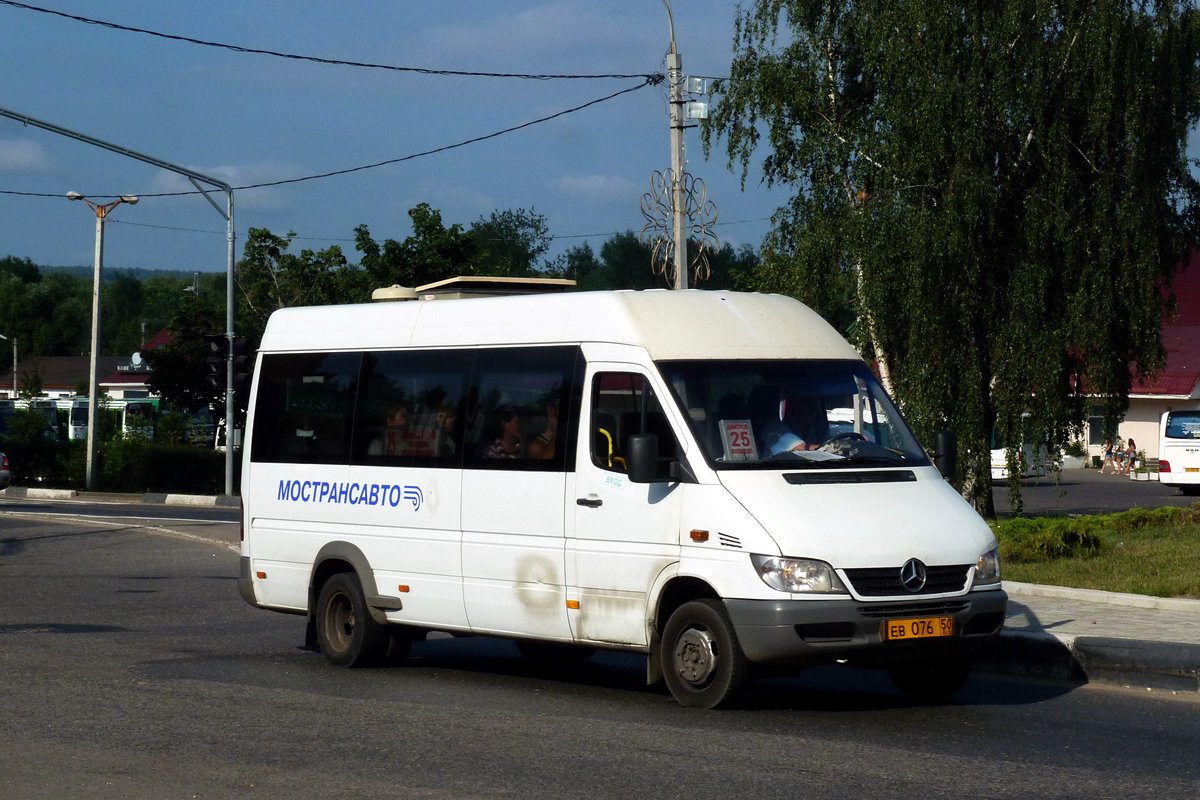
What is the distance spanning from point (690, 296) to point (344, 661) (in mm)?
3771

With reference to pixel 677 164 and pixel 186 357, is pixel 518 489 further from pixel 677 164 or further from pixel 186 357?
pixel 186 357

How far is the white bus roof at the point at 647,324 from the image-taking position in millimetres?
9523

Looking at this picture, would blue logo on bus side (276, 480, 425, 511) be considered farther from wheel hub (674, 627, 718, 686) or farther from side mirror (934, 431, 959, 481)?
side mirror (934, 431, 959, 481)

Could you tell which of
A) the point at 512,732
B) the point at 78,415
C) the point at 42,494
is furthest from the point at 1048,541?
the point at 78,415

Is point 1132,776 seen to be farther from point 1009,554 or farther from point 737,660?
point 1009,554

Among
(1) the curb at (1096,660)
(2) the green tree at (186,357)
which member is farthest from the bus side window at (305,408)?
(2) the green tree at (186,357)

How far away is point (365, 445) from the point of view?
11188 millimetres

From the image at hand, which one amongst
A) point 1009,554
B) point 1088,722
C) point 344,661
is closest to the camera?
point 1088,722

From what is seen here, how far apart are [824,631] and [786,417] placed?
150cm

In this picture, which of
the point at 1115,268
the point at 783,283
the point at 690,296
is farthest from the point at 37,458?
the point at 690,296

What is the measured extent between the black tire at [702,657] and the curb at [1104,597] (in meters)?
5.22

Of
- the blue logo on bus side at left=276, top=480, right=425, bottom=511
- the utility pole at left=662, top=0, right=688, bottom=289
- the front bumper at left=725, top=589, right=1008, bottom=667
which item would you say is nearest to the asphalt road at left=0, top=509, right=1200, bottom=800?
the front bumper at left=725, top=589, right=1008, bottom=667

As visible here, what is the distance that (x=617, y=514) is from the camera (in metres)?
9.30

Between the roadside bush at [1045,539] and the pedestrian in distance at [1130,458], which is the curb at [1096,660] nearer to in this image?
the roadside bush at [1045,539]
